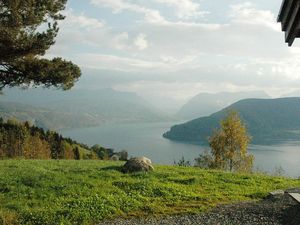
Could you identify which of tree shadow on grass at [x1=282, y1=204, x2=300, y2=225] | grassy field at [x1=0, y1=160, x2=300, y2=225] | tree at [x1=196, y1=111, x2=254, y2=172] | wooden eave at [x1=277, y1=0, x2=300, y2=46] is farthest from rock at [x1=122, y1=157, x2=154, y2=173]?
tree at [x1=196, y1=111, x2=254, y2=172]

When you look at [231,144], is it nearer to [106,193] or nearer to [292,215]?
[106,193]

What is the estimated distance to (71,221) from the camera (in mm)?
12906

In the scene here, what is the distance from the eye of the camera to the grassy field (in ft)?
44.2

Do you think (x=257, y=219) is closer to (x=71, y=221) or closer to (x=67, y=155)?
(x=71, y=221)

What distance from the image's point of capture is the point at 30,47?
2473 centimetres

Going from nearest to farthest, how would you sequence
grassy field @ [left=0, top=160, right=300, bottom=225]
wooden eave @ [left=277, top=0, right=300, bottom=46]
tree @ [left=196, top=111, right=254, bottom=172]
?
1. wooden eave @ [left=277, top=0, right=300, bottom=46]
2. grassy field @ [left=0, top=160, right=300, bottom=225]
3. tree @ [left=196, top=111, right=254, bottom=172]

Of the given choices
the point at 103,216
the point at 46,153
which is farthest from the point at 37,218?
the point at 46,153

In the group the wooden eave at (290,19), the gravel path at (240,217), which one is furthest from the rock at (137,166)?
the wooden eave at (290,19)

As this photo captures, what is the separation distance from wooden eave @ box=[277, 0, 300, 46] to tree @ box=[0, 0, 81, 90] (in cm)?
1842

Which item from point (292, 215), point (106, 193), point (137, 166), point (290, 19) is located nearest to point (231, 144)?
point (137, 166)

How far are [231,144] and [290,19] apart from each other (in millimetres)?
51591

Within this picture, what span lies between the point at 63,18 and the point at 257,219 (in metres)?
17.7

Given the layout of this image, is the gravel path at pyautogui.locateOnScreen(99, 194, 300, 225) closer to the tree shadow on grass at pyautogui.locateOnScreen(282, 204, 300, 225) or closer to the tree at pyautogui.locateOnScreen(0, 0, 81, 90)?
the tree shadow on grass at pyautogui.locateOnScreen(282, 204, 300, 225)

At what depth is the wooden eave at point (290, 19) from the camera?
210 inches
